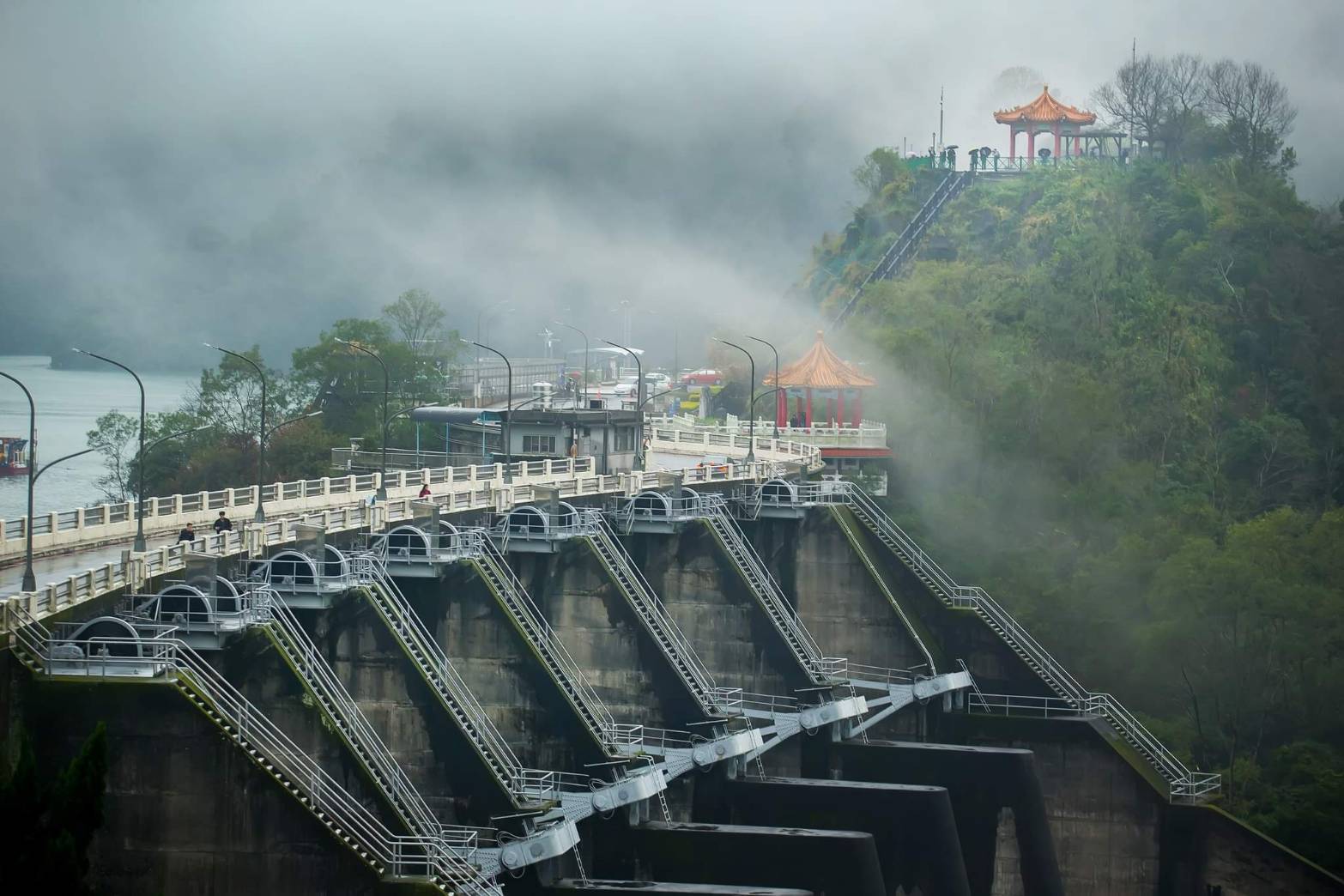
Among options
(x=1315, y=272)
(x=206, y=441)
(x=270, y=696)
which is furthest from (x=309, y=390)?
(x=270, y=696)

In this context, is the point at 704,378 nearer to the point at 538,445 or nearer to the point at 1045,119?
the point at 1045,119

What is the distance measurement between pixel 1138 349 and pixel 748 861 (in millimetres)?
78166

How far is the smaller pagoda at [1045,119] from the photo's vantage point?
172m

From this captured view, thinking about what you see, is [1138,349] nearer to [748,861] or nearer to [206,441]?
[206,441]

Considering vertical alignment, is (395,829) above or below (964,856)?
above

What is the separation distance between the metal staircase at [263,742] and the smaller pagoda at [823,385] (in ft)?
224

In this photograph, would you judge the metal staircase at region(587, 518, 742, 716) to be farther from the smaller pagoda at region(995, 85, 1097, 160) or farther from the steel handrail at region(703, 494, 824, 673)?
the smaller pagoda at region(995, 85, 1097, 160)

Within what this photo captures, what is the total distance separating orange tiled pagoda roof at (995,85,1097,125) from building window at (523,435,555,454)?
97863 mm

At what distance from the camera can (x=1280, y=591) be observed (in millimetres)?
82562

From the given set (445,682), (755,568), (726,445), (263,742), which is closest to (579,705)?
(445,682)

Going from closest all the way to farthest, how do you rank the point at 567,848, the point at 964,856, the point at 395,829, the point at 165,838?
the point at 165,838
the point at 395,829
the point at 567,848
the point at 964,856

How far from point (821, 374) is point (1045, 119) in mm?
70388

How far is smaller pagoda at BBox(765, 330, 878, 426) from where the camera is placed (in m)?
110

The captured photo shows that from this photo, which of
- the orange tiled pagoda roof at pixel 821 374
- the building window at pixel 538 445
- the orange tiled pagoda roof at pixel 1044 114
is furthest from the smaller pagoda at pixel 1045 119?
the building window at pixel 538 445
